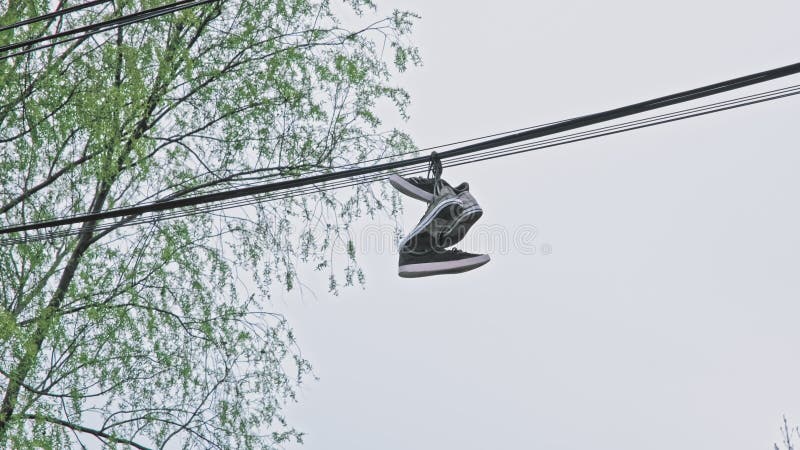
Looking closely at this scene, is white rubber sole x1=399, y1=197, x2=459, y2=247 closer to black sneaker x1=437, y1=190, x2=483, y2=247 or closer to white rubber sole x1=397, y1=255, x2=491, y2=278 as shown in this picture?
black sneaker x1=437, y1=190, x2=483, y2=247

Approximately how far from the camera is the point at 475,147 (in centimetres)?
410

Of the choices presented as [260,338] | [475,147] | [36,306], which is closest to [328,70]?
[260,338]

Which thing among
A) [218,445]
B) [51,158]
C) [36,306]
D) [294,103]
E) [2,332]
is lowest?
[218,445]

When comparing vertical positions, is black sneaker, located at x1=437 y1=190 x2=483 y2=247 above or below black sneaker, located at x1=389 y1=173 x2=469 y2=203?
below

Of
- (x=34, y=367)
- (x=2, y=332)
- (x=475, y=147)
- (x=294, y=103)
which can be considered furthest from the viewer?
(x=294, y=103)

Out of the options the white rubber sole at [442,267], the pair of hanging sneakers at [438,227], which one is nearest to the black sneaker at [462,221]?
the pair of hanging sneakers at [438,227]

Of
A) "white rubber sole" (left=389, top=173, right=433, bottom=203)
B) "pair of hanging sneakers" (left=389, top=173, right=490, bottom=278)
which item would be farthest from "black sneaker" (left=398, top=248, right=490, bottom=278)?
"white rubber sole" (left=389, top=173, right=433, bottom=203)

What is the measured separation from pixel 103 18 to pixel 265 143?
160cm

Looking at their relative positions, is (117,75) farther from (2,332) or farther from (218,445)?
(218,445)

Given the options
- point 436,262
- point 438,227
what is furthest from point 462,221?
point 436,262

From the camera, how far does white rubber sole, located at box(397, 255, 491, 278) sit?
181 inches

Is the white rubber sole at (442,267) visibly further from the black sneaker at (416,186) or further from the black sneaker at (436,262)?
the black sneaker at (416,186)

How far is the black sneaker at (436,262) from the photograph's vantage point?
4.61 m

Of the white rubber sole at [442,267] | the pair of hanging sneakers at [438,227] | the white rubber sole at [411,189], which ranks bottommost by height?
the white rubber sole at [442,267]
